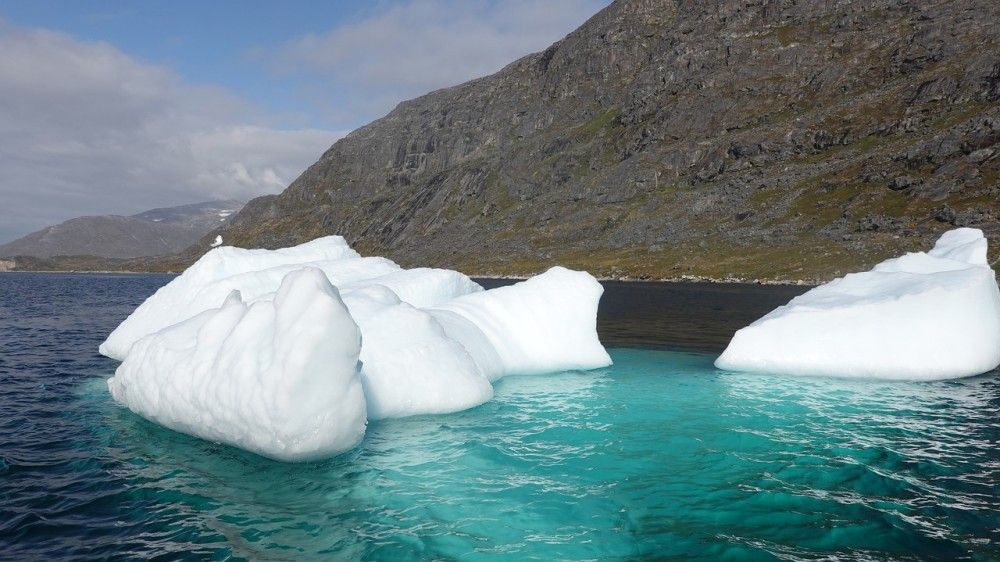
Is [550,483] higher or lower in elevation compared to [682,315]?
lower

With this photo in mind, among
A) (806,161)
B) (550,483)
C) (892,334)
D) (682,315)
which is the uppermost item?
(806,161)

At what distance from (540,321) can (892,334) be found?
15.7 metres

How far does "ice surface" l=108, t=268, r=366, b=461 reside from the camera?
1459 cm

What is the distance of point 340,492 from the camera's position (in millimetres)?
13547

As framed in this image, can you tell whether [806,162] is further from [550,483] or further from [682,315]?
[550,483]

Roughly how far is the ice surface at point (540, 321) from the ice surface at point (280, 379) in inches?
427

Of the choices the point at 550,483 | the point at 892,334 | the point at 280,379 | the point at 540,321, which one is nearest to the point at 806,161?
the point at 892,334

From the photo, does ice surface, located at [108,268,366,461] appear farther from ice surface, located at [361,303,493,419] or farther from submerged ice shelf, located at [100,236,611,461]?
ice surface, located at [361,303,493,419]

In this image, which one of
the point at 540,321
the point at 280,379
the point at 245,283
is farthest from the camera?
the point at 540,321

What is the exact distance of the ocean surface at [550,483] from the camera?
11.2m

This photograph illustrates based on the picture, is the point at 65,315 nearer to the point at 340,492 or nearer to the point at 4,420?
the point at 4,420

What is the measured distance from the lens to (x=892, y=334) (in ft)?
87.1

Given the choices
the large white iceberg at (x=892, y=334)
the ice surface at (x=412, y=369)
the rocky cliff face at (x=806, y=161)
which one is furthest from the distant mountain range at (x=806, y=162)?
the ice surface at (x=412, y=369)

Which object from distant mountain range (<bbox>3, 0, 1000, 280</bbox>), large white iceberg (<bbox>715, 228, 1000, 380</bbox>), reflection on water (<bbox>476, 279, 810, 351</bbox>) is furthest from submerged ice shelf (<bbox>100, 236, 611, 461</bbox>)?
distant mountain range (<bbox>3, 0, 1000, 280</bbox>)
